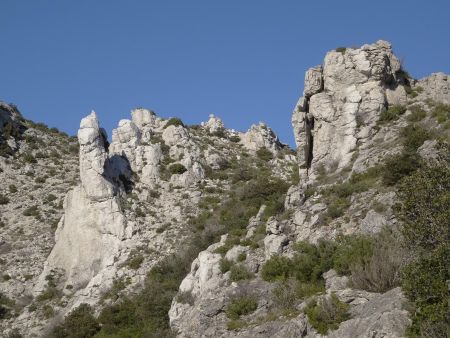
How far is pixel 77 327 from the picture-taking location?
110 feet

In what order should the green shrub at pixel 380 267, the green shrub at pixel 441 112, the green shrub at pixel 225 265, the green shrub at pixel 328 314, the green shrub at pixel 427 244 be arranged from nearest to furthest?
the green shrub at pixel 427 244 < the green shrub at pixel 328 314 < the green shrub at pixel 380 267 < the green shrub at pixel 225 265 < the green shrub at pixel 441 112

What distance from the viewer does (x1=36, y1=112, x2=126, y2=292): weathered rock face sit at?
41.0 meters

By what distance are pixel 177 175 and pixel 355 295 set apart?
1084 inches

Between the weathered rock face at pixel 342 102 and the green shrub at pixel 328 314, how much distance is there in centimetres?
1539

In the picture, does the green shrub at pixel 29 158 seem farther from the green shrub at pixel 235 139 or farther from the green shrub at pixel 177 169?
the green shrub at pixel 235 139

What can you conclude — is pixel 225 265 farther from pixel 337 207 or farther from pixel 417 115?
pixel 417 115

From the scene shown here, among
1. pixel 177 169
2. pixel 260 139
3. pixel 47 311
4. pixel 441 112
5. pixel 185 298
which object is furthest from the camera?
pixel 260 139

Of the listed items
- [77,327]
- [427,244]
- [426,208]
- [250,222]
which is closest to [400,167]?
[426,208]

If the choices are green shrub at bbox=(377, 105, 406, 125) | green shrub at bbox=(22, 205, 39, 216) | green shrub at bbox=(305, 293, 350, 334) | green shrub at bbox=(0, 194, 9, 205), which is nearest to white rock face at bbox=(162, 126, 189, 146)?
green shrub at bbox=(22, 205, 39, 216)

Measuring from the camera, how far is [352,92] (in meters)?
38.9

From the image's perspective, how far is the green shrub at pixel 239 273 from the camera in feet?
92.9

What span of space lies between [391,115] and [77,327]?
22529 mm

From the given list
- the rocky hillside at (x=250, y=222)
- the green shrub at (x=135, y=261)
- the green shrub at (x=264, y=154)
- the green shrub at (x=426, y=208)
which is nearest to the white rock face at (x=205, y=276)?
the rocky hillside at (x=250, y=222)

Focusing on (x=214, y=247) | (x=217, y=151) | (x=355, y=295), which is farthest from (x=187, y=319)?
(x=217, y=151)
